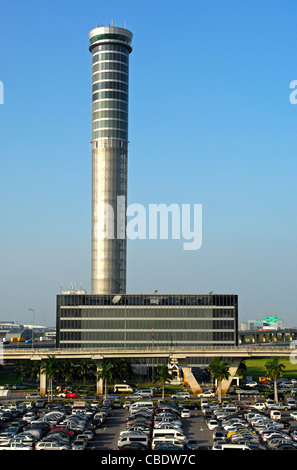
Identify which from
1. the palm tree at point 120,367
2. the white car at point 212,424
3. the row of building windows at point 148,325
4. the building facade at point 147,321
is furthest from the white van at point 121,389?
the white car at point 212,424

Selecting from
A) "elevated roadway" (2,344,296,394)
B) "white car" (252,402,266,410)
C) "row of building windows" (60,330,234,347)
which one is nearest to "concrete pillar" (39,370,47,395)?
"elevated roadway" (2,344,296,394)

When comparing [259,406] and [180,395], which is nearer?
[259,406]

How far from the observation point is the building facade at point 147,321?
15988 centimetres

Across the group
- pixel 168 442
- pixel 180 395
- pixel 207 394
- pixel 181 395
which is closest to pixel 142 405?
pixel 180 395

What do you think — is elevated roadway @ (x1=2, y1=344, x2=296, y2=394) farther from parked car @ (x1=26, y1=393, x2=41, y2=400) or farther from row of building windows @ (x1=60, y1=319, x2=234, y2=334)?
row of building windows @ (x1=60, y1=319, x2=234, y2=334)

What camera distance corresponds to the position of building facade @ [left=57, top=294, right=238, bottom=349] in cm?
15988

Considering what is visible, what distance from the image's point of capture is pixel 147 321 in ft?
527

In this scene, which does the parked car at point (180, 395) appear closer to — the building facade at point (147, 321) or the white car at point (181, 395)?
the white car at point (181, 395)

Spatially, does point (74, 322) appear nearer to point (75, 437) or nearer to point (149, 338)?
point (149, 338)

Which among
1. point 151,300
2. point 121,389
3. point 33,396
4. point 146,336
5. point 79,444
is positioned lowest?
point 33,396

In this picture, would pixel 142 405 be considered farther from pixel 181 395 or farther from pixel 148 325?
pixel 148 325

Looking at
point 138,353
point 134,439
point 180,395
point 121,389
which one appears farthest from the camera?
point 138,353
